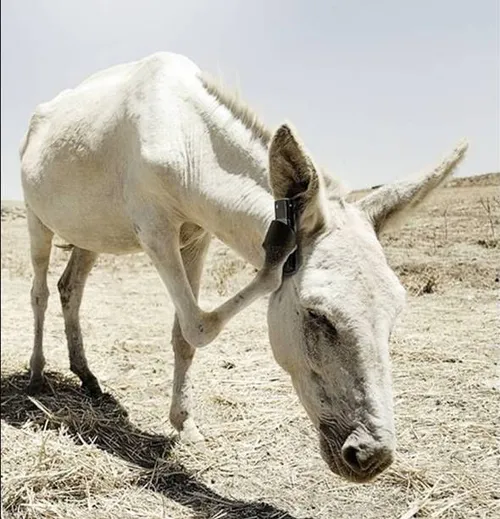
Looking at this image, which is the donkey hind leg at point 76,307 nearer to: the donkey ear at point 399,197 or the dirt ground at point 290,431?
the dirt ground at point 290,431

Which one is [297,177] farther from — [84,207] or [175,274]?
[84,207]

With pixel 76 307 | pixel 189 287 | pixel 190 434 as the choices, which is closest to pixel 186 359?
pixel 190 434

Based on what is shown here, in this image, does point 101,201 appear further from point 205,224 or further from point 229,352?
point 229,352

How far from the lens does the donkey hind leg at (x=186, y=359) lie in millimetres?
2148

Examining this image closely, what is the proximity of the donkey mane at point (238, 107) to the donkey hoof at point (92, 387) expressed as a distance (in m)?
1.29

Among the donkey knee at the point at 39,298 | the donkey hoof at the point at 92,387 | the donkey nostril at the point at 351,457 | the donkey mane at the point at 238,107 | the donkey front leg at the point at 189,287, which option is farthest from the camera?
the donkey knee at the point at 39,298

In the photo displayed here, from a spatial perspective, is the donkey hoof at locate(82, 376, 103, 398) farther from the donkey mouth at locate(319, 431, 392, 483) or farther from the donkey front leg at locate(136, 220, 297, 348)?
the donkey mouth at locate(319, 431, 392, 483)

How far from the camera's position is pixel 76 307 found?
9.28ft

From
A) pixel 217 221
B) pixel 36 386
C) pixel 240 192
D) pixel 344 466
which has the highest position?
pixel 240 192

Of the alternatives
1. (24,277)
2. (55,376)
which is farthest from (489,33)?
(24,277)

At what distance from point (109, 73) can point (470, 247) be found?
59.1 inches

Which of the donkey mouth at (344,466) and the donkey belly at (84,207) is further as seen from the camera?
the donkey belly at (84,207)

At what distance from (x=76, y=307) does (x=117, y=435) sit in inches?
34.3

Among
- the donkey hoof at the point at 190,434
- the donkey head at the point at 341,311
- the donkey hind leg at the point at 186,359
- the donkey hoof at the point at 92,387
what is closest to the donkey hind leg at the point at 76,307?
the donkey hoof at the point at 92,387
